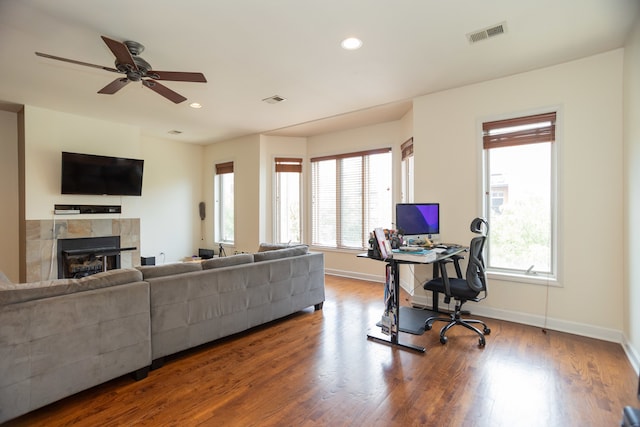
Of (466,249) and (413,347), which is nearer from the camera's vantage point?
(413,347)

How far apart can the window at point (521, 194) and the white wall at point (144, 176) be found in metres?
5.95

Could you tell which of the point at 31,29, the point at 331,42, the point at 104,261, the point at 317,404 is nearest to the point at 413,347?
the point at 317,404

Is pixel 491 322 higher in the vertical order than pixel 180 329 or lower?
lower

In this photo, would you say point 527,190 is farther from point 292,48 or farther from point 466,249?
point 292,48

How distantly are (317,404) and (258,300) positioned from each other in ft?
4.40

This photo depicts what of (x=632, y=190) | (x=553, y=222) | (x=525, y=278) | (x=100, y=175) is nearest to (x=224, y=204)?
(x=100, y=175)

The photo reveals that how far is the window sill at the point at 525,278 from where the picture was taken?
3283 mm

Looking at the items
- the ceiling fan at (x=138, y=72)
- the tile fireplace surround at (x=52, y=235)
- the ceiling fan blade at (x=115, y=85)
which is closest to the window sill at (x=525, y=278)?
the ceiling fan at (x=138, y=72)

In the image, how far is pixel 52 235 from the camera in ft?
15.3

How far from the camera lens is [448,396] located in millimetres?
2094

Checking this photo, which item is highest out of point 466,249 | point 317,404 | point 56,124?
point 56,124

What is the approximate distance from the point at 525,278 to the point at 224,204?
599 centimetres

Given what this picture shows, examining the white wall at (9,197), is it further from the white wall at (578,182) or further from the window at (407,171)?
the white wall at (578,182)

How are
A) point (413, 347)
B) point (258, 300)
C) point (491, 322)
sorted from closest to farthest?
point (413, 347)
point (258, 300)
point (491, 322)
